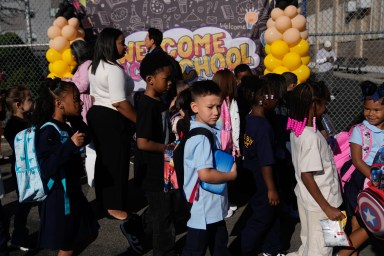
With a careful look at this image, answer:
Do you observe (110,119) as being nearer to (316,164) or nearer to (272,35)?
(316,164)

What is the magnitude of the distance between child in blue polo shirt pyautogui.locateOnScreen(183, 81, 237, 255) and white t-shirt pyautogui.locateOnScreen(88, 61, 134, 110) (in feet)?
4.91

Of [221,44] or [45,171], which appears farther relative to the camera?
[221,44]

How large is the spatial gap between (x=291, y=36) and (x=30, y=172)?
14.1ft

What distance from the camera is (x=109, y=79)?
14.1 ft

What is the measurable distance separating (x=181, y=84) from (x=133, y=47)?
281 cm

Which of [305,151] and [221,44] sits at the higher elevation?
[221,44]

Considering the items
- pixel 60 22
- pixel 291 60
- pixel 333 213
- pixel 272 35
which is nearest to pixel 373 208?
pixel 333 213

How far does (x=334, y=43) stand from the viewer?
1092 inches

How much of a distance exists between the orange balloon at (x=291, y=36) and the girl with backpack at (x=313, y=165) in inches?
123

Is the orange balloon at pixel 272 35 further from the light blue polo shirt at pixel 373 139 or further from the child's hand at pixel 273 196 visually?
the child's hand at pixel 273 196

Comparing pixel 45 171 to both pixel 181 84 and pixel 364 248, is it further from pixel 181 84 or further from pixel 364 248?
pixel 364 248

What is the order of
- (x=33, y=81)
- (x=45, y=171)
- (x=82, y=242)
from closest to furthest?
(x=45, y=171)
(x=82, y=242)
(x=33, y=81)

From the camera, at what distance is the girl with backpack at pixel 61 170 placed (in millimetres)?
2980

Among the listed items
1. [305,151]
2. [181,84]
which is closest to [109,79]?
[181,84]
